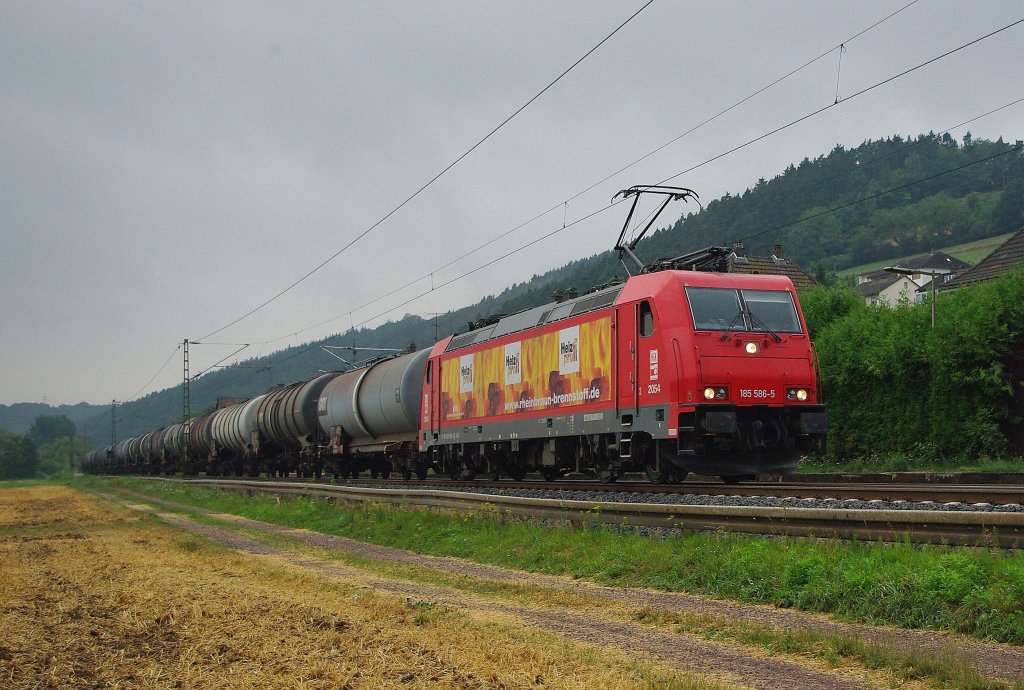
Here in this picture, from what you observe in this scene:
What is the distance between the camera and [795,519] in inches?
394

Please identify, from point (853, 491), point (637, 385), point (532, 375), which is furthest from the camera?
point (532, 375)

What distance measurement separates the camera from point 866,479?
A: 21.6 m

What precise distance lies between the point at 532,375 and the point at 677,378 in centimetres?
593

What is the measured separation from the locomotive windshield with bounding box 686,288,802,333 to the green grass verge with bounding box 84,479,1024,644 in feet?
16.5

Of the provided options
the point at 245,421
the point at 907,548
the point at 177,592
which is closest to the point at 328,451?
the point at 245,421

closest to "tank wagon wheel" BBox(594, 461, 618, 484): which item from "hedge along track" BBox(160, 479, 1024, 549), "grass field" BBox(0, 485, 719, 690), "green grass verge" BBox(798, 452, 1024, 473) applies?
"hedge along track" BBox(160, 479, 1024, 549)

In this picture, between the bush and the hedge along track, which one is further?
the bush

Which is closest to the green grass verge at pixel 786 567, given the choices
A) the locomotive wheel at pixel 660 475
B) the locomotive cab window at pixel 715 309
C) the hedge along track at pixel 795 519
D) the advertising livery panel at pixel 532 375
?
the hedge along track at pixel 795 519

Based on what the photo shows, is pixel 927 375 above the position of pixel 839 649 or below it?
above

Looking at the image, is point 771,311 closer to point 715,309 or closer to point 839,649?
point 715,309

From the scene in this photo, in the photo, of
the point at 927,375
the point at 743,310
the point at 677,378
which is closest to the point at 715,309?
the point at 743,310

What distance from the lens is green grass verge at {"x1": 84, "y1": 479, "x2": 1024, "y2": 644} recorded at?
23.4 feet

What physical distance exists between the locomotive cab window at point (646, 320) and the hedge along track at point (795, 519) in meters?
4.23

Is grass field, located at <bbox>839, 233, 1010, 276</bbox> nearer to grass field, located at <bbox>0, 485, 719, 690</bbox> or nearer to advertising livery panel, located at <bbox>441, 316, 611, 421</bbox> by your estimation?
advertising livery panel, located at <bbox>441, 316, 611, 421</bbox>
